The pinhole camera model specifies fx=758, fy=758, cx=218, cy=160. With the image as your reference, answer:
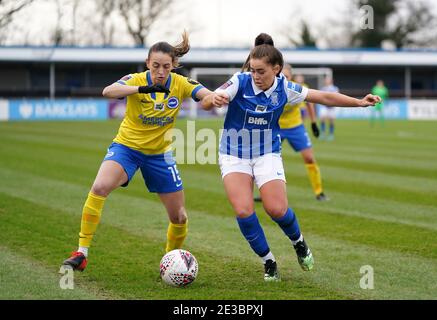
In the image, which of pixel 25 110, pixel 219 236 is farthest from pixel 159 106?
pixel 25 110

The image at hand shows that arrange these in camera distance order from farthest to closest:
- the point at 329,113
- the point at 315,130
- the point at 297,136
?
the point at 329,113 → the point at 315,130 → the point at 297,136

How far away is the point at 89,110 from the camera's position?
4625 centimetres

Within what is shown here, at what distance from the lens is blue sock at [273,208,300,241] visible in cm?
723

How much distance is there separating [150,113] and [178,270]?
158 centimetres

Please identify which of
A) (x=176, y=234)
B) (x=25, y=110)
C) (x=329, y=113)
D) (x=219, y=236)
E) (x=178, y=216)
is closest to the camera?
(x=178, y=216)

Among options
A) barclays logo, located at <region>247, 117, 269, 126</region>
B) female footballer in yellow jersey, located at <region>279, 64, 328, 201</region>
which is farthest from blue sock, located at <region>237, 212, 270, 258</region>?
female footballer in yellow jersey, located at <region>279, 64, 328, 201</region>

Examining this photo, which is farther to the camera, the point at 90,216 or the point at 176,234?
the point at 176,234

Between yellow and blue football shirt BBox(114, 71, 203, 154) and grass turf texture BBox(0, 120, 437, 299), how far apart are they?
1.27 meters

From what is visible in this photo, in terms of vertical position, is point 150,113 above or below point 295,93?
below

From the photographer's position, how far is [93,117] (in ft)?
152

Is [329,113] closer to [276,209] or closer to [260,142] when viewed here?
[260,142]

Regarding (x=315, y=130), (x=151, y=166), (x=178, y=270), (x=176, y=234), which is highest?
(x=315, y=130)
